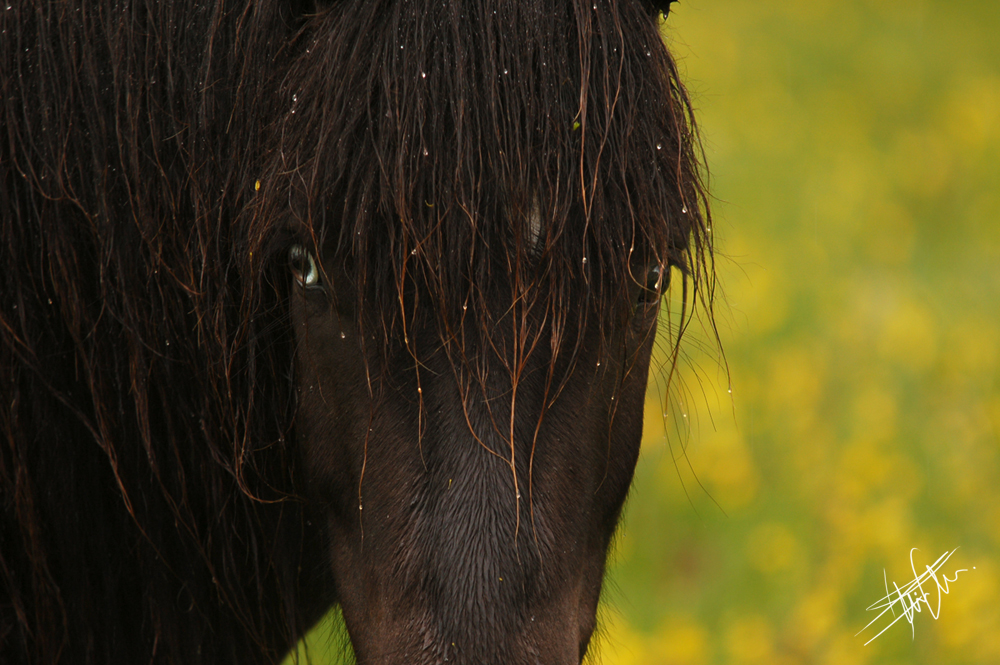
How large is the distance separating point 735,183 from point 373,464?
545 centimetres

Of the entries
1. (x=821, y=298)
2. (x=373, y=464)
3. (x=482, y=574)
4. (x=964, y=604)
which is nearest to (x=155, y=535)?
(x=373, y=464)

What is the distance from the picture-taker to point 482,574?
1.21 meters

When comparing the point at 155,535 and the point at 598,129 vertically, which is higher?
the point at 598,129

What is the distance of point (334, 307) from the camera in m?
1.40

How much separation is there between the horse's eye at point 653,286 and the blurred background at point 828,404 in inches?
10.3

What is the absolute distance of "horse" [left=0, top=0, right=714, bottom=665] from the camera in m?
1.28

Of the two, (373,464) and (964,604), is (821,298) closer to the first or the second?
(964,604)

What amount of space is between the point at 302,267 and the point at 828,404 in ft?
12.2

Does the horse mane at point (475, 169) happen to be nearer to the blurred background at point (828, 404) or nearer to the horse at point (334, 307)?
the horse at point (334, 307)
